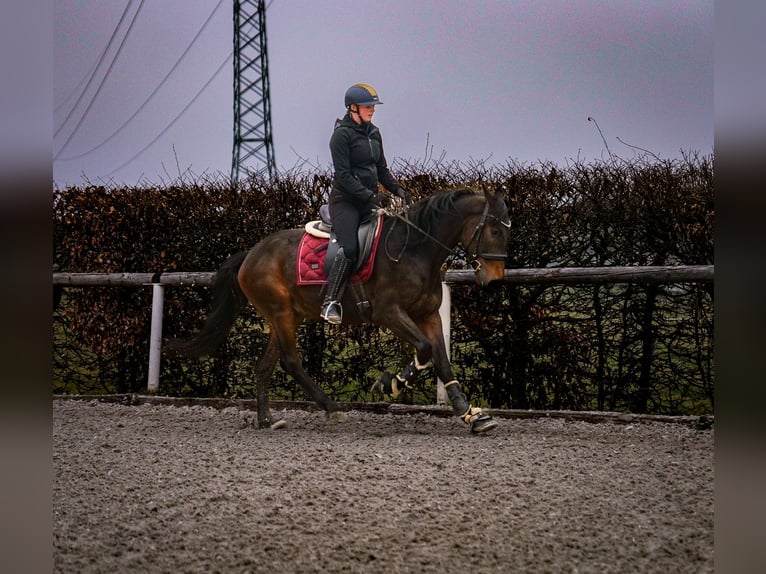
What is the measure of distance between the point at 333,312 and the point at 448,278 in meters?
1.20

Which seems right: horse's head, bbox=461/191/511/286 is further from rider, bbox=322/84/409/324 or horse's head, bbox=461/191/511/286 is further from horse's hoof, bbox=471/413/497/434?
horse's hoof, bbox=471/413/497/434

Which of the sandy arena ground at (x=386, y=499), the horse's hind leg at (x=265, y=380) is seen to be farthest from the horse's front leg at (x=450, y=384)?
the horse's hind leg at (x=265, y=380)

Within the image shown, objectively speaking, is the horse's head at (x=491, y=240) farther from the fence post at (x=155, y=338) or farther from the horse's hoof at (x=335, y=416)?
the fence post at (x=155, y=338)

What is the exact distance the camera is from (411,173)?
6.64m

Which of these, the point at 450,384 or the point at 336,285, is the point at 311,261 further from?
the point at 450,384

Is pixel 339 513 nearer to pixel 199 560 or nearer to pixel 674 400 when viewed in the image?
pixel 199 560

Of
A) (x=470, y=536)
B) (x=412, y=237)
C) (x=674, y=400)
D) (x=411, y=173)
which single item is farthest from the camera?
(x=411, y=173)

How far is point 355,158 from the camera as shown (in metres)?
5.13

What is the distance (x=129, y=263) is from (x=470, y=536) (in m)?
5.69

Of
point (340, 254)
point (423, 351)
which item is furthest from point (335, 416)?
point (340, 254)

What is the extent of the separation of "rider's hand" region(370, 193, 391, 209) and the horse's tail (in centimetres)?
132

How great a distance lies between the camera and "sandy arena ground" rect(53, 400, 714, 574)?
8.55 feet

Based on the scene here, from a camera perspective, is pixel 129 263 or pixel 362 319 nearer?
pixel 362 319
